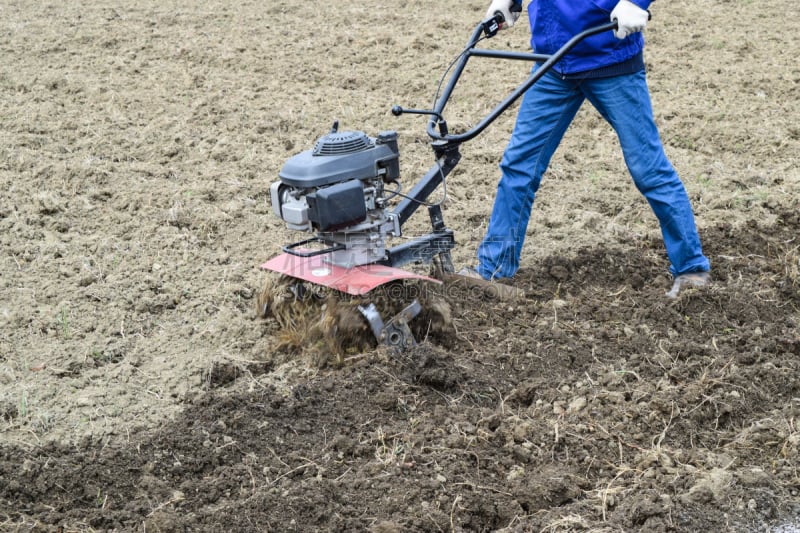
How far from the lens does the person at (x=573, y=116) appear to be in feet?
11.9

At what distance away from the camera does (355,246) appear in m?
3.44

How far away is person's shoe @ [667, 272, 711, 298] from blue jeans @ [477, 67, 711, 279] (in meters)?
0.03

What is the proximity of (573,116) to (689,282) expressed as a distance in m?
0.89

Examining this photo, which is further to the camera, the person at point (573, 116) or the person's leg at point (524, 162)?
the person's leg at point (524, 162)

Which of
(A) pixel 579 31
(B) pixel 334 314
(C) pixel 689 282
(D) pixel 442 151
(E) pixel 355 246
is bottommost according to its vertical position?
(C) pixel 689 282

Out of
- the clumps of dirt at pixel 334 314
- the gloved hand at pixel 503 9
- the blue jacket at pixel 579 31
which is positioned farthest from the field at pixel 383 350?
the gloved hand at pixel 503 9

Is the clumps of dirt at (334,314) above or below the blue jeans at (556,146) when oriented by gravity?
below

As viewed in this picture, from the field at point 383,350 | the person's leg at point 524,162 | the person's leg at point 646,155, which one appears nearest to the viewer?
the field at point 383,350

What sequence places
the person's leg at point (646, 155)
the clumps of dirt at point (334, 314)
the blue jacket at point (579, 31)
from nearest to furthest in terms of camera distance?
the clumps of dirt at point (334, 314)
the blue jacket at point (579, 31)
the person's leg at point (646, 155)

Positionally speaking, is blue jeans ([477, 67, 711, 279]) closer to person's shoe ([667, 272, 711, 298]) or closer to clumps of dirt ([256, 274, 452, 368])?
person's shoe ([667, 272, 711, 298])

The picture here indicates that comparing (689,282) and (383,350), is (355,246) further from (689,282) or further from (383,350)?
(689,282)

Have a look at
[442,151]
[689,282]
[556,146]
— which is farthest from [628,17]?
[689,282]

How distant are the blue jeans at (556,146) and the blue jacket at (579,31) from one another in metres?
0.10

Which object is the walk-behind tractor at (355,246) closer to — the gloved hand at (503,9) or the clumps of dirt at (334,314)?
the clumps of dirt at (334,314)
